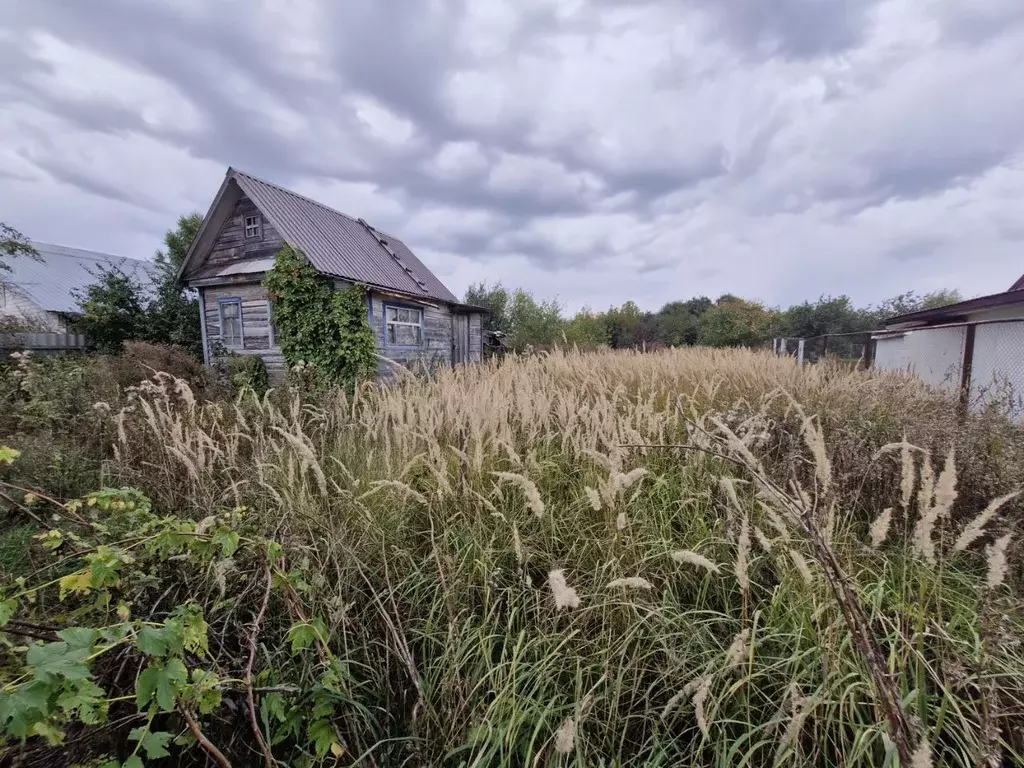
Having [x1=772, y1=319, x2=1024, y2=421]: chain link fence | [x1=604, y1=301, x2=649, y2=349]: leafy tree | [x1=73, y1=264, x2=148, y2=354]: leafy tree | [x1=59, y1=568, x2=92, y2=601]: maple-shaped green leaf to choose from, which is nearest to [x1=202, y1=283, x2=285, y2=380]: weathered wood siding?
[x1=73, y1=264, x2=148, y2=354]: leafy tree

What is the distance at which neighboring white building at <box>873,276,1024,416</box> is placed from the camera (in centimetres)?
431

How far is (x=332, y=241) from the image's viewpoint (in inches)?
468

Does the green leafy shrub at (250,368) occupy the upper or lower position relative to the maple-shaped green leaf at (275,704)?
upper

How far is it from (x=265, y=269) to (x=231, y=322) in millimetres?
2074

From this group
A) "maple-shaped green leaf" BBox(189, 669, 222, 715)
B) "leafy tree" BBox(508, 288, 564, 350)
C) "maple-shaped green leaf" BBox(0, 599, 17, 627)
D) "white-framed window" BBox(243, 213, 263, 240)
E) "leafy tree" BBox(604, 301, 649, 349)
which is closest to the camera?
"maple-shaped green leaf" BBox(0, 599, 17, 627)

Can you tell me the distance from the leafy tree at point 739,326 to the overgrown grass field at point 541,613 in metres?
25.4

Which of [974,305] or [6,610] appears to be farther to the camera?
[974,305]

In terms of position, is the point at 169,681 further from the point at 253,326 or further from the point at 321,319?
the point at 253,326

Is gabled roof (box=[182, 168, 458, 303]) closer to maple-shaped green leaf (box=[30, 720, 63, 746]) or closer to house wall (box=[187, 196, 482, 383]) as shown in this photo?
house wall (box=[187, 196, 482, 383])

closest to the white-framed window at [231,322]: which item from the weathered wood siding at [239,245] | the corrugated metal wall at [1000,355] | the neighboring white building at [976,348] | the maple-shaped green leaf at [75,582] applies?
the weathered wood siding at [239,245]

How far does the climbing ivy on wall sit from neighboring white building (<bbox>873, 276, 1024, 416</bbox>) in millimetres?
9851

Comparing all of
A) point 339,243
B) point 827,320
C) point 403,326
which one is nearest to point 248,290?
point 339,243

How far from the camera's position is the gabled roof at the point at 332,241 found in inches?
405

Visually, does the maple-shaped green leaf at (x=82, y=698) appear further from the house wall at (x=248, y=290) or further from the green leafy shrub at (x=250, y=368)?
the green leafy shrub at (x=250, y=368)
